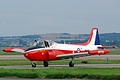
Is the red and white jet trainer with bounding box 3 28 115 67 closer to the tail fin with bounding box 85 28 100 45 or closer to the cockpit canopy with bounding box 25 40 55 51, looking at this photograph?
the cockpit canopy with bounding box 25 40 55 51

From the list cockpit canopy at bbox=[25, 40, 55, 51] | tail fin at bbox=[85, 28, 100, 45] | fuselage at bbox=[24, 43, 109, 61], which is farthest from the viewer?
tail fin at bbox=[85, 28, 100, 45]

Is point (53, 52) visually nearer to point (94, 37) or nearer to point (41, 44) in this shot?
point (41, 44)

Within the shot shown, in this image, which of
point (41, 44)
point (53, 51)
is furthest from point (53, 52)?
point (41, 44)

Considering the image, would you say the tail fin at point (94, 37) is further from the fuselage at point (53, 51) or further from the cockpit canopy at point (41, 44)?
the cockpit canopy at point (41, 44)

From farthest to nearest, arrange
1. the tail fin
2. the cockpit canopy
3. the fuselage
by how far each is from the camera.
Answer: the tail fin → the cockpit canopy → the fuselage

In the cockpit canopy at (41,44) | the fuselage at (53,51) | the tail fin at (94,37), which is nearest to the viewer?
the fuselage at (53,51)

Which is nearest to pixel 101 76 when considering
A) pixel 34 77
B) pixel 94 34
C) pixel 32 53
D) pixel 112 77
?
pixel 112 77

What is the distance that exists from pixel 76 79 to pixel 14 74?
16.1ft

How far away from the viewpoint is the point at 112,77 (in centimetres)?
2784

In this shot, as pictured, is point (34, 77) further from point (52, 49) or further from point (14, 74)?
point (52, 49)

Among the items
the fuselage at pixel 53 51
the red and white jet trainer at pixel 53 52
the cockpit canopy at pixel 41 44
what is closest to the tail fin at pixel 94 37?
the red and white jet trainer at pixel 53 52

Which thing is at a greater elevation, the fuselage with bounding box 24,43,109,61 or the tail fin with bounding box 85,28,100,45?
the tail fin with bounding box 85,28,100,45

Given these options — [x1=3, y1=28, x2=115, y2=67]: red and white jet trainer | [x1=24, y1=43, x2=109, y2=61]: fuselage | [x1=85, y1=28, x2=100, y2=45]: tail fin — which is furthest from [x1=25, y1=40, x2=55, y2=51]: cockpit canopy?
[x1=85, y1=28, x2=100, y2=45]: tail fin

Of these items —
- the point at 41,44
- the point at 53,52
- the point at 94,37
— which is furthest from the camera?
the point at 94,37
